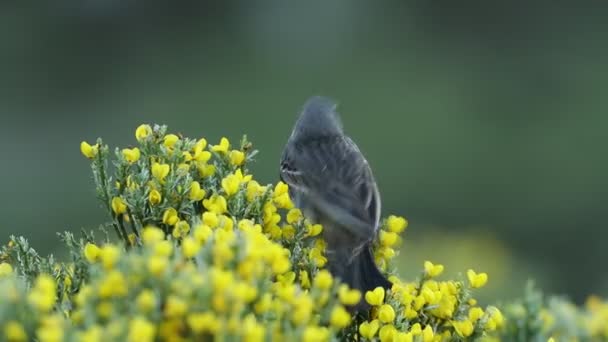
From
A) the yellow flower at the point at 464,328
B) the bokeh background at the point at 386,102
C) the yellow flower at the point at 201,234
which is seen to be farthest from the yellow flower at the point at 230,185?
the bokeh background at the point at 386,102

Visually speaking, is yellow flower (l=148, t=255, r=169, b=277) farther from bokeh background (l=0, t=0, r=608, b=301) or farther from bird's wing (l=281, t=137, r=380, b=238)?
bokeh background (l=0, t=0, r=608, b=301)

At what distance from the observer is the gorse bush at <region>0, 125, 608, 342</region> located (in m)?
2.96

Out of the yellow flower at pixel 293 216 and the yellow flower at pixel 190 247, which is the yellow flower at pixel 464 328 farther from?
the yellow flower at pixel 190 247

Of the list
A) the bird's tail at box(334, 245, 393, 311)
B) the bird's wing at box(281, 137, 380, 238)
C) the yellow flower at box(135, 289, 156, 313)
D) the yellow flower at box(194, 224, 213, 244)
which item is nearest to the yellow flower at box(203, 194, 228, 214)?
the yellow flower at box(194, 224, 213, 244)

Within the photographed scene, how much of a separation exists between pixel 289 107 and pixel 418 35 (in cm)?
426

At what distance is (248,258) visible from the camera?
3.10 metres

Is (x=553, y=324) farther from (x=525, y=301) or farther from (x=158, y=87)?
(x=158, y=87)

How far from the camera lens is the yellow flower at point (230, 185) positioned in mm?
4145

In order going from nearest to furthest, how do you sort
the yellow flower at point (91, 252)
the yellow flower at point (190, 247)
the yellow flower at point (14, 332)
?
1. the yellow flower at point (14, 332)
2. the yellow flower at point (190, 247)
3. the yellow flower at point (91, 252)

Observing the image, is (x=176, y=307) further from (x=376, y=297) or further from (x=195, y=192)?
(x=195, y=192)

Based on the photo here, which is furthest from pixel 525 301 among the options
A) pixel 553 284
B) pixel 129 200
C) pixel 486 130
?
pixel 486 130

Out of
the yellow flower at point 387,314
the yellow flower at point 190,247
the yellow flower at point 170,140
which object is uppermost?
the yellow flower at point 170,140

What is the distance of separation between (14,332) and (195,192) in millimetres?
1282

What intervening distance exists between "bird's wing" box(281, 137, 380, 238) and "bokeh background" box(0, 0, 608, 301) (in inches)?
126
